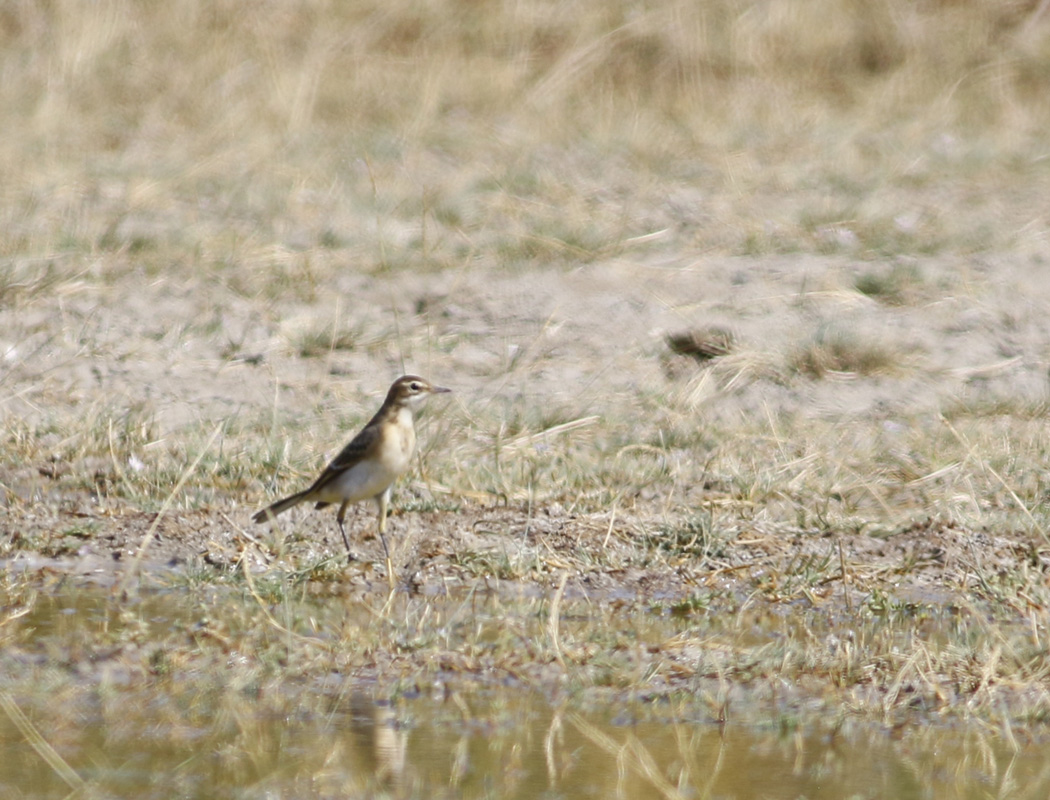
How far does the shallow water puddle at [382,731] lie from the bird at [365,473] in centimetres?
88

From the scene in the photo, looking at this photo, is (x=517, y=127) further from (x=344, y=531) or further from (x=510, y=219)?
(x=344, y=531)

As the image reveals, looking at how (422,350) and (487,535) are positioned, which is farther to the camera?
(422,350)

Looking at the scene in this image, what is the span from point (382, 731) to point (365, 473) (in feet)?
6.61

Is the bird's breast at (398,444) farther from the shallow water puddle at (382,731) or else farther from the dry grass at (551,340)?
the shallow water puddle at (382,731)

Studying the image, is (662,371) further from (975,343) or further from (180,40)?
(180,40)

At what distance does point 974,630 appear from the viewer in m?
5.69

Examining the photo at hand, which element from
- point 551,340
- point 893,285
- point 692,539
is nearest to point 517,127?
point 893,285

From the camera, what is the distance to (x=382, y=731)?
450 cm

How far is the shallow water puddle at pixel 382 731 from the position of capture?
13.5ft

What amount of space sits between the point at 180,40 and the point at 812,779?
11643 millimetres

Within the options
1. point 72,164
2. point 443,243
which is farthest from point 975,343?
point 72,164

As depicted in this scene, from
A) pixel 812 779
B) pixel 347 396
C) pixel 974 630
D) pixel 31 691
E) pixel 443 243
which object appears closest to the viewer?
pixel 812 779

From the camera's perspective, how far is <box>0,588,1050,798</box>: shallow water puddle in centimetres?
412

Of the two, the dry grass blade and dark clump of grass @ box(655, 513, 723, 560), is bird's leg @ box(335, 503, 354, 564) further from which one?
the dry grass blade
